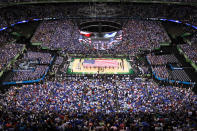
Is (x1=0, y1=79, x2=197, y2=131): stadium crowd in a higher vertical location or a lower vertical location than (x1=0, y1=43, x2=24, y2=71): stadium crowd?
lower

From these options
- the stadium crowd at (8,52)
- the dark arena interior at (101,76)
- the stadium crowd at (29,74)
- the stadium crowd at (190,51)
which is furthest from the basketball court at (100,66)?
the stadium crowd at (8,52)

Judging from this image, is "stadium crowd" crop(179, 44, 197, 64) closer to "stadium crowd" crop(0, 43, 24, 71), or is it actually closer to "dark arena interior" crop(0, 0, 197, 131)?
"dark arena interior" crop(0, 0, 197, 131)

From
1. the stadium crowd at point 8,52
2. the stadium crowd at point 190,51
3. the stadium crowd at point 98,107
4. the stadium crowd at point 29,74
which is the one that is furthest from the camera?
the stadium crowd at point 8,52

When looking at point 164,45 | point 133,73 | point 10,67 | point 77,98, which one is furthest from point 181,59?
point 10,67

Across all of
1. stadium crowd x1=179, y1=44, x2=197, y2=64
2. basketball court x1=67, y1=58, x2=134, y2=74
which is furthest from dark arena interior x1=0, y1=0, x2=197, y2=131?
stadium crowd x1=179, y1=44, x2=197, y2=64

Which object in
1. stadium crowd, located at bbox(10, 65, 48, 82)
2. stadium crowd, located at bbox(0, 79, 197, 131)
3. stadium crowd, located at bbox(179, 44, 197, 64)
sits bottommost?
stadium crowd, located at bbox(0, 79, 197, 131)

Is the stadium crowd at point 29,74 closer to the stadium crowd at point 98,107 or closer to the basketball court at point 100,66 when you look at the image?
the basketball court at point 100,66

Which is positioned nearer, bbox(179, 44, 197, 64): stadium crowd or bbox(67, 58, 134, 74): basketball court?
bbox(179, 44, 197, 64): stadium crowd
